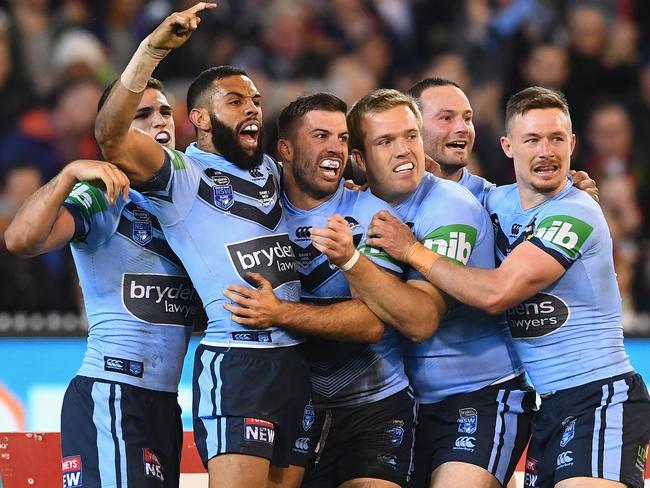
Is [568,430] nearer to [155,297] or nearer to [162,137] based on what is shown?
[155,297]

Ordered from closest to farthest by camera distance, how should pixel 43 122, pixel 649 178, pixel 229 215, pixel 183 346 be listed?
pixel 229 215, pixel 183 346, pixel 43 122, pixel 649 178

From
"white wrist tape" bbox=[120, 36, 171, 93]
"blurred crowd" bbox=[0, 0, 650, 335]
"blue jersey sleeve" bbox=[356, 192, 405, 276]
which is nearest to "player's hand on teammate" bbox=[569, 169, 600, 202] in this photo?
"blue jersey sleeve" bbox=[356, 192, 405, 276]

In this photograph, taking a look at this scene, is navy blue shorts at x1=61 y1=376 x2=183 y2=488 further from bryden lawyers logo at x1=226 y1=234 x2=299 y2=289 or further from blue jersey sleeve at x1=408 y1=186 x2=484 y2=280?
blue jersey sleeve at x1=408 y1=186 x2=484 y2=280

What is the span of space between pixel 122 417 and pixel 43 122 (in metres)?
5.49

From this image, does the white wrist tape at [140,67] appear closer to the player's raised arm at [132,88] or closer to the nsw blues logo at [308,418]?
the player's raised arm at [132,88]

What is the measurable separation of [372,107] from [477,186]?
0.91m

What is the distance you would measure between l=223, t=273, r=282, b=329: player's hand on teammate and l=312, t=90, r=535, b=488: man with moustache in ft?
2.13

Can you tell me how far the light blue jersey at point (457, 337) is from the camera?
5746mm

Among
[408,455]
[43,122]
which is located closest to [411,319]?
[408,455]

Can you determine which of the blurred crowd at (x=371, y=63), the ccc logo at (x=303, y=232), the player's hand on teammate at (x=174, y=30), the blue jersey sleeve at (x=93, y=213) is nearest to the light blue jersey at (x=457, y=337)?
the ccc logo at (x=303, y=232)

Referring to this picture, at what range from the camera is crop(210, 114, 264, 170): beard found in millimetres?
5516

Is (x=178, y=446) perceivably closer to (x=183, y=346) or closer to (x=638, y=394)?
(x=183, y=346)

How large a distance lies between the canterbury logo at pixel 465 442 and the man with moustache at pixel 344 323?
229mm

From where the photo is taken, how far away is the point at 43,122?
10312mm
